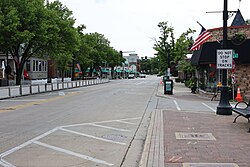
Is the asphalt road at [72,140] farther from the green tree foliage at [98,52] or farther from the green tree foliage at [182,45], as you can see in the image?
the green tree foliage at [98,52]

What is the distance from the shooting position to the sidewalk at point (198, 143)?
6.84 m

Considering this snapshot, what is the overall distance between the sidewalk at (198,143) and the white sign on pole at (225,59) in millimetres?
2546

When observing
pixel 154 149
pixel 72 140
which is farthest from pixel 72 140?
pixel 154 149

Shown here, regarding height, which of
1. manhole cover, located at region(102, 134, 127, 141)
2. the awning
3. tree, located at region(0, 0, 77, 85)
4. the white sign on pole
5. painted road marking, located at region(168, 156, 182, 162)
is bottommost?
manhole cover, located at region(102, 134, 127, 141)

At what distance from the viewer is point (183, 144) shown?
27.9ft

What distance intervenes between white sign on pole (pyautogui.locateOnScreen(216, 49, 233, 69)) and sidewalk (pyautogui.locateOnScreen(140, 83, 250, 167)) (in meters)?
2.55

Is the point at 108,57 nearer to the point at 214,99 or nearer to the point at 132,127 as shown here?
the point at 214,99

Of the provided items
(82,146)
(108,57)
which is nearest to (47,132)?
(82,146)

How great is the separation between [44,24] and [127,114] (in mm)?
16998

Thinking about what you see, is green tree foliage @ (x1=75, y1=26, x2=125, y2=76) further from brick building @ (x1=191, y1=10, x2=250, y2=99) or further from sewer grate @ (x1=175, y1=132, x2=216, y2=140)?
sewer grate @ (x1=175, y1=132, x2=216, y2=140)

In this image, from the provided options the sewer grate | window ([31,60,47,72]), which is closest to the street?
the sewer grate

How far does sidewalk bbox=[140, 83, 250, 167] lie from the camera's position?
6836 millimetres

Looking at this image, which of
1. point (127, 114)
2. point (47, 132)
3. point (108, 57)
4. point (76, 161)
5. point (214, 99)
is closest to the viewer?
point (76, 161)

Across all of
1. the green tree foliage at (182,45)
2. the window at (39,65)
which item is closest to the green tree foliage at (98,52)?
the window at (39,65)
